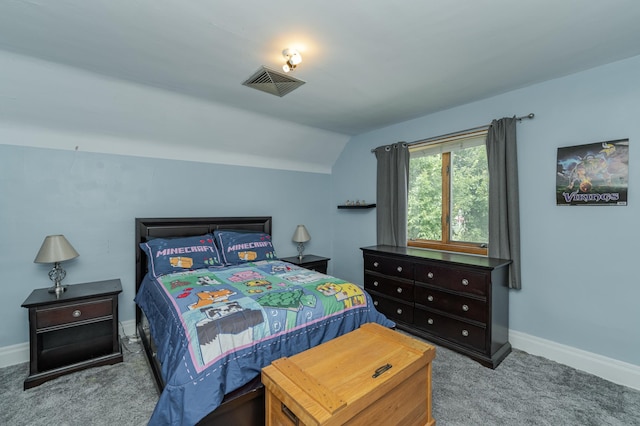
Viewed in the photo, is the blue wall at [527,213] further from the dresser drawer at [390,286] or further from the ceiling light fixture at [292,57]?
the ceiling light fixture at [292,57]

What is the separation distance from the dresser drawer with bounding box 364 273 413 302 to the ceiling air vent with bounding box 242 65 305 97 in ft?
7.19

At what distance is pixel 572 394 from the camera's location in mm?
2074

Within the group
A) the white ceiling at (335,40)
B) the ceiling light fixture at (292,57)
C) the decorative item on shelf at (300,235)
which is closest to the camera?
the white ceiling at (335,40)

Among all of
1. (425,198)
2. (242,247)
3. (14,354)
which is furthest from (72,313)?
(425,198)

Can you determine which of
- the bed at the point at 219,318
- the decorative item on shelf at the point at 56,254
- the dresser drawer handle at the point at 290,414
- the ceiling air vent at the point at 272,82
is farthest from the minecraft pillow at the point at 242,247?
the dresser drawer handle at the point at 290,414

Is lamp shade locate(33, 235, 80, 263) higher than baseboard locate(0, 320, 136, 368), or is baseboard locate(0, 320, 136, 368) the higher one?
lamp shade locate(33, 235, 80, 263)

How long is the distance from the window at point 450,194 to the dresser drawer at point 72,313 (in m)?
3.20

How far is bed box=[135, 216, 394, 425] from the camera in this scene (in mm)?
1508

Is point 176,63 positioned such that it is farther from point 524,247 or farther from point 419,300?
→ point 524,247

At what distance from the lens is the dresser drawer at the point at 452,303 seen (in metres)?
2.53

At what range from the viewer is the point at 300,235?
4070 mm

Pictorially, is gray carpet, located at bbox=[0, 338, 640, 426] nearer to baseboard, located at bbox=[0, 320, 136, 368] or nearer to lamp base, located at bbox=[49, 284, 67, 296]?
baseboard, located at bbox=[0, 320, 136, 368]

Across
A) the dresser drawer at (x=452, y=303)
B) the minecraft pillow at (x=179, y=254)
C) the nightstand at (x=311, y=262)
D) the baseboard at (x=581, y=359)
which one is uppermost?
the minecraft pillow at (x=179, y=254)

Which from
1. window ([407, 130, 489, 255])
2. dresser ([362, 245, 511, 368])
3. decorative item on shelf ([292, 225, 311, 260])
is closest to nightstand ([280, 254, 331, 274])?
decorative item on shelf ([292, 225, 311, 260])
